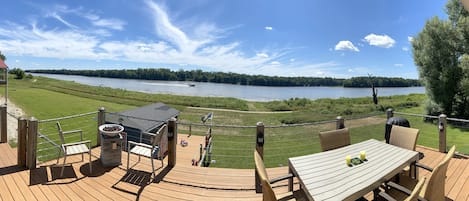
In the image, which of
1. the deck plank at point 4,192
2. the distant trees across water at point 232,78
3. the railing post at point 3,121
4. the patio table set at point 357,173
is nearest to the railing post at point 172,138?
the deck plank at point 4,192

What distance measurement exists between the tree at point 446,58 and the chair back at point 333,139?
1285 centimetres

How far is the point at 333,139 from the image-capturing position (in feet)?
11.2

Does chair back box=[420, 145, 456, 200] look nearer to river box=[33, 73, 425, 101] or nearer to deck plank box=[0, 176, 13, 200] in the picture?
deck plank box=[0, 176, 13, 200]

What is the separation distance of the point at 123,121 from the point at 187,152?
2411 millimetres

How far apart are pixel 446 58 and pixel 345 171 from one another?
1459cm

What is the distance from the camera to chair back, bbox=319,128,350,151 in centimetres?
335

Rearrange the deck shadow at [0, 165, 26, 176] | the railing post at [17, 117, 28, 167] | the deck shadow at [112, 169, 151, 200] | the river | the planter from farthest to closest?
the river → the planter → the railing post at [17, 117, 28, 167] → the deck shadow at [0, 165, 26, 176] → the deck shadow at [112, 169, 151, 200]

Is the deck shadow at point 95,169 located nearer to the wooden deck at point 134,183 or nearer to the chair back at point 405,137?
the wooden deck at point 134,183

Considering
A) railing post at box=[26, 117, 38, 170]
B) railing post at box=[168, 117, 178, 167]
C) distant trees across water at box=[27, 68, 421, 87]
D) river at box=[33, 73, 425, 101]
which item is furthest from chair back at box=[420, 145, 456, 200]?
distant trees across water at box=[27, 68, 421, 87]

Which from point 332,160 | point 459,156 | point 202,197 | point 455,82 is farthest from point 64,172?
point 455,82

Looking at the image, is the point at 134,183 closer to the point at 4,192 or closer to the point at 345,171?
the point at 4,192

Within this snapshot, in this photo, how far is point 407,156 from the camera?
290 cm

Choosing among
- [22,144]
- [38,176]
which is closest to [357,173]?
[38,176]

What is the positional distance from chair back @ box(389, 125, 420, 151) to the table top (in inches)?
25.1
